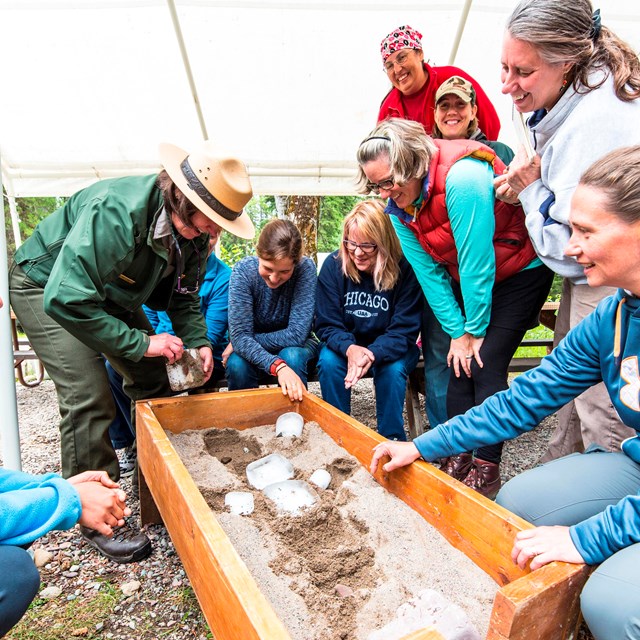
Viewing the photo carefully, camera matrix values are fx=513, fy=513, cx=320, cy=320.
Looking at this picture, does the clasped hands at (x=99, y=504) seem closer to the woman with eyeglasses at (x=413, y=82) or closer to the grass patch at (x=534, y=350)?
the woman with eyeglasses at (x=413, y=82)

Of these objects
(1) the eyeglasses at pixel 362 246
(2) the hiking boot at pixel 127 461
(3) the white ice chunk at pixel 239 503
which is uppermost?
(1) the eyeglasses at pixel 362 246

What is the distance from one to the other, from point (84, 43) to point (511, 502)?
352cm

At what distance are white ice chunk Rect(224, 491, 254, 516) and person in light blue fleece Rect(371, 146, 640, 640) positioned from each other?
512 mm

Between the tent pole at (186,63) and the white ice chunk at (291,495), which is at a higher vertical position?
the tent pole at (186,63)

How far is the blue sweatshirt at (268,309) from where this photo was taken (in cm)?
275

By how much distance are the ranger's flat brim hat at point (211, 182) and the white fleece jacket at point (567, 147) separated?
106 cm

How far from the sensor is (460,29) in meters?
3.36

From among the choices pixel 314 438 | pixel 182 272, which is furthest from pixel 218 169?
pixel 314 438

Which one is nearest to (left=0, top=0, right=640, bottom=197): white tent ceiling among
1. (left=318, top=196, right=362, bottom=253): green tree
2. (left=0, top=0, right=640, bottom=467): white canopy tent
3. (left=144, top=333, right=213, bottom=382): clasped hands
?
(left=0, top=0, right=640, bottom=467): white canopy tent

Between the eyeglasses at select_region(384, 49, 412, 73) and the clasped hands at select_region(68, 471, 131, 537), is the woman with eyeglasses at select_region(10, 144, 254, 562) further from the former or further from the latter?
the eyeglasses at select_region(384, 49, 412, 73)

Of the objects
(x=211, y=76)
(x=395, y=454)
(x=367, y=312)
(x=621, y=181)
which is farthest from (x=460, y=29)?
(x=395, y=454)

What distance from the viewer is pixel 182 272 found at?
2.34 m

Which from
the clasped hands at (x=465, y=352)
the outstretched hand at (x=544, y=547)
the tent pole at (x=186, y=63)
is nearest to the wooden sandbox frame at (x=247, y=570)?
the outstretched hand at (x=544, y=547)

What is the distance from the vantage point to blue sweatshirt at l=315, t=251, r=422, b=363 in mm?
2674
